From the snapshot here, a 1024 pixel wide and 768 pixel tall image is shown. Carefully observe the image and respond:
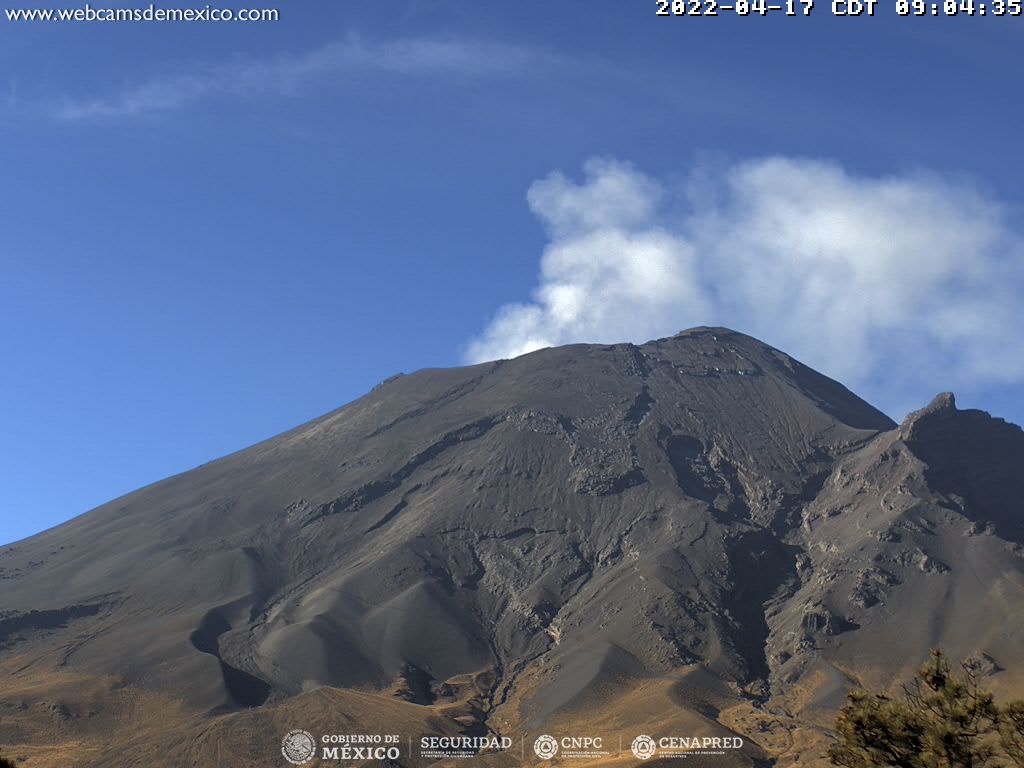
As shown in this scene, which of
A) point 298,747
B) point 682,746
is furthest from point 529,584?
point 682,746

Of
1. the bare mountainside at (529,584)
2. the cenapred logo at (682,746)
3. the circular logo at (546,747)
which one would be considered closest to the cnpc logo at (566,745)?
the circular logo at (546,747)

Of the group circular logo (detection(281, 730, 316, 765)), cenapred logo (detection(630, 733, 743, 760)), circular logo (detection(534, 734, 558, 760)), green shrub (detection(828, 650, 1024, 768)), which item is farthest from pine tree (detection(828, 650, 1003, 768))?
circular logo (detection(281, 730, 316, 765))

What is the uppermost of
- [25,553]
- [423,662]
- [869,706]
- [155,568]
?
[25,553]

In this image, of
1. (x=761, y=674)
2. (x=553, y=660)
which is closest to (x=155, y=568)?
(x=553, y=660)

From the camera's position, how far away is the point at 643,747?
4028 inches

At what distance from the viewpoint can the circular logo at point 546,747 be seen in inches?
4193

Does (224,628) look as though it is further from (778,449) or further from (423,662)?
(778,449)

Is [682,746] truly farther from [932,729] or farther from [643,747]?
[932,729]

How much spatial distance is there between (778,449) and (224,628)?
89.8 meters

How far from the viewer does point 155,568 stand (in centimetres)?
15738

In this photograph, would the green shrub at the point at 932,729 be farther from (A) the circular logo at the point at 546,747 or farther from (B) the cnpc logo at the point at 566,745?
(A) the circular logo at the point at 546,747

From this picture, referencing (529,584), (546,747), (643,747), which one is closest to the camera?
(643,747)

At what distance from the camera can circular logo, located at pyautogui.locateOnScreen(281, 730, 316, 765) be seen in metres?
103

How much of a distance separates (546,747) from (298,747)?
22.5 m
